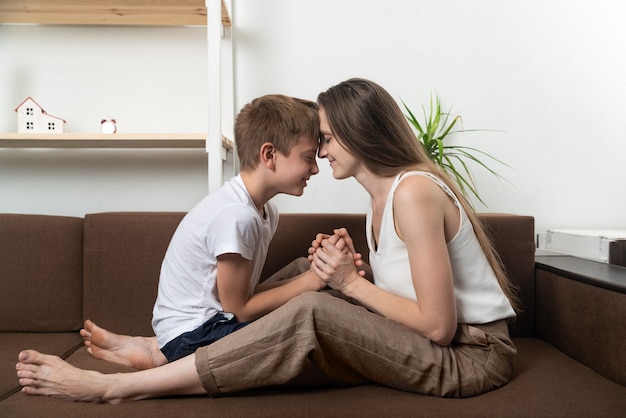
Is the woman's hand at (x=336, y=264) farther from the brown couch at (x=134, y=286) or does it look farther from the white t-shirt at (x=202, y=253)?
the brown couch at (x=134, y=286)

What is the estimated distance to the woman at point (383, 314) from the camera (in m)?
1.16

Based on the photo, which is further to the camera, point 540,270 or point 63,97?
point 63,97

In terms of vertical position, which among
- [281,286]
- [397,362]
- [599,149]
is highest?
[599,149]

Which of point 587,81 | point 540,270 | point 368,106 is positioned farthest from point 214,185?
point 587,81

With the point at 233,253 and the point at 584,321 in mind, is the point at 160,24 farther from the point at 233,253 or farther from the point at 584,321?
the point at 584,321

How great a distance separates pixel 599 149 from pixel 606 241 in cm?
61

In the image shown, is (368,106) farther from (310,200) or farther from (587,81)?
(587,81)

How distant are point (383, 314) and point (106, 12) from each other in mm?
1561

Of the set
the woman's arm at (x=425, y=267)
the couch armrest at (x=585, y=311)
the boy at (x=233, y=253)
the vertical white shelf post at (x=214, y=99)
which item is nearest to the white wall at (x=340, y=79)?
the vertical white shelf post at (x=214, y=99)

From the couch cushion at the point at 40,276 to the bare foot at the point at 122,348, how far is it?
0.64ft

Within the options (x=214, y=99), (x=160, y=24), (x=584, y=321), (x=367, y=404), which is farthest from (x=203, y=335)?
(x=160, y=24)

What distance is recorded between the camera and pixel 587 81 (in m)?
2.21

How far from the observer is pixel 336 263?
53.1 inches

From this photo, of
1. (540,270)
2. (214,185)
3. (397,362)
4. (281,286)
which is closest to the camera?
(397,362)
